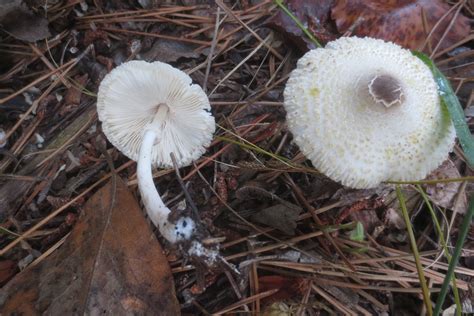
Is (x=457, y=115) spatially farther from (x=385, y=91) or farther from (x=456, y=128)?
(x=385, y=91)

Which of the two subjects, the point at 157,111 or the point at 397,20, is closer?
the point at 157,111

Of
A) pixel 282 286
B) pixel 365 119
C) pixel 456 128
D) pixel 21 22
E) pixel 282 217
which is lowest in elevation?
pixel 282 286

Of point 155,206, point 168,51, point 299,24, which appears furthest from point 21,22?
point 299,24

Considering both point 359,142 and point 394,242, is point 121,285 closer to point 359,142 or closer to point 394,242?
point 359,142

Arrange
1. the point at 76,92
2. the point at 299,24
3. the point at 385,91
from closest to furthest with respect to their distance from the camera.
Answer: the point at 385,91
the point at 299,24
the point at 76,92

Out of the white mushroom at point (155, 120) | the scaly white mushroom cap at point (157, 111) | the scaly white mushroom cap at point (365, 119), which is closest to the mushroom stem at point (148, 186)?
the white mushroom at point (155, 120)

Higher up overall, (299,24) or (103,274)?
(299,24)

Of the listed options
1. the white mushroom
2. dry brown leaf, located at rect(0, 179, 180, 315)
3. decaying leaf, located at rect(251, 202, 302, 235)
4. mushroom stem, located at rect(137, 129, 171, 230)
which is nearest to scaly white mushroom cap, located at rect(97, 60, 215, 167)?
the white mushroom

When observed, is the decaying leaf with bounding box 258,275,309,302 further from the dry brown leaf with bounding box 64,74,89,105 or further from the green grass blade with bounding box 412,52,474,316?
the dry brown leaf with bounding box 64,74,89,105
